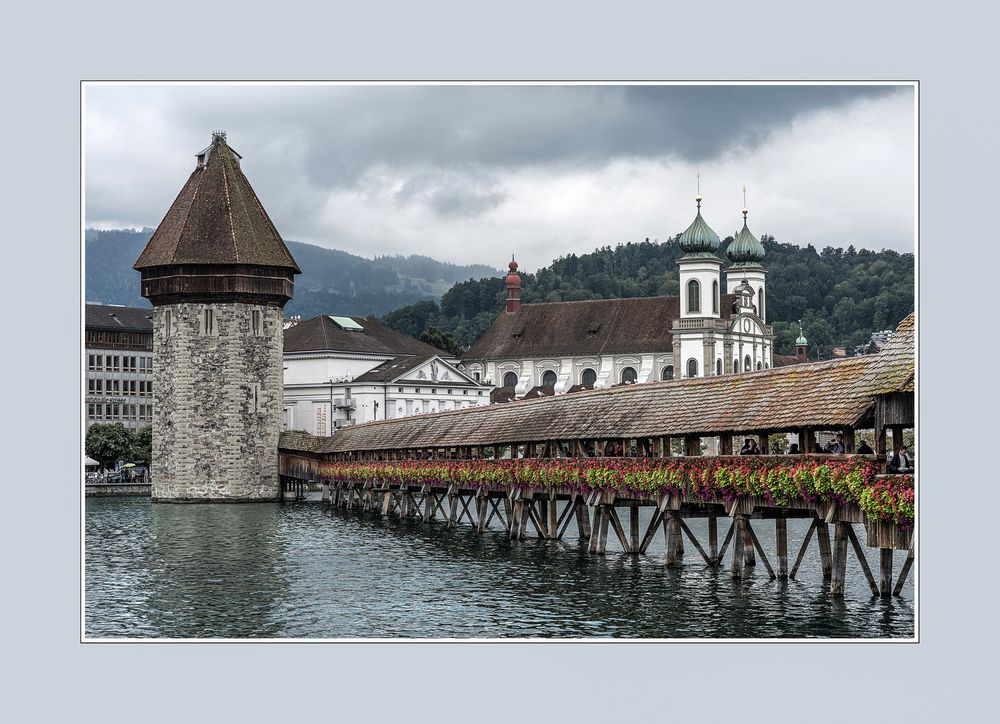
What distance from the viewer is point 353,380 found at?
9662 cm

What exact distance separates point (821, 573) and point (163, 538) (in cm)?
2185

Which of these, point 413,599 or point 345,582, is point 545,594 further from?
point 345,582

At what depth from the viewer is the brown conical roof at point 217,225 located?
6756cm

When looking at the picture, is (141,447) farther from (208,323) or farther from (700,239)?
(700,239)

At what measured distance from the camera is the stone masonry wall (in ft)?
220

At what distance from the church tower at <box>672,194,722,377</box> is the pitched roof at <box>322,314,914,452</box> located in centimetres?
6536

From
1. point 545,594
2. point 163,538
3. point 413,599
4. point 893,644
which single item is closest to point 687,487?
point 545,594

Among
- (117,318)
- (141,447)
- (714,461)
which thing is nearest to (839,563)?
(714,461)

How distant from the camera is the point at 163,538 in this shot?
47562mm

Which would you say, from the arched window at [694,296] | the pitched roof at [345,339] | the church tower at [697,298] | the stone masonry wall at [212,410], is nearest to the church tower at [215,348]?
the stone masonry wall at [212,410]

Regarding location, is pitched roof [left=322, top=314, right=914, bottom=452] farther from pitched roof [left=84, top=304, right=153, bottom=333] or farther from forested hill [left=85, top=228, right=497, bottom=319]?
pitched roof [left=84, top=304, right=153, bottom=333]

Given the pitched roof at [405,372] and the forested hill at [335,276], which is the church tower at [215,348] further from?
the pitched roof at [405,372]

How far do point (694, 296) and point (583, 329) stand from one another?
38.3ft

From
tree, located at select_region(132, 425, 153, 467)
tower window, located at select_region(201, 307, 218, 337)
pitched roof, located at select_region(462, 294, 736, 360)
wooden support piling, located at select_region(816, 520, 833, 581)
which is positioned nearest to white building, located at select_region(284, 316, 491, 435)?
tree, located at select_region(132, 425, 153, 467)
